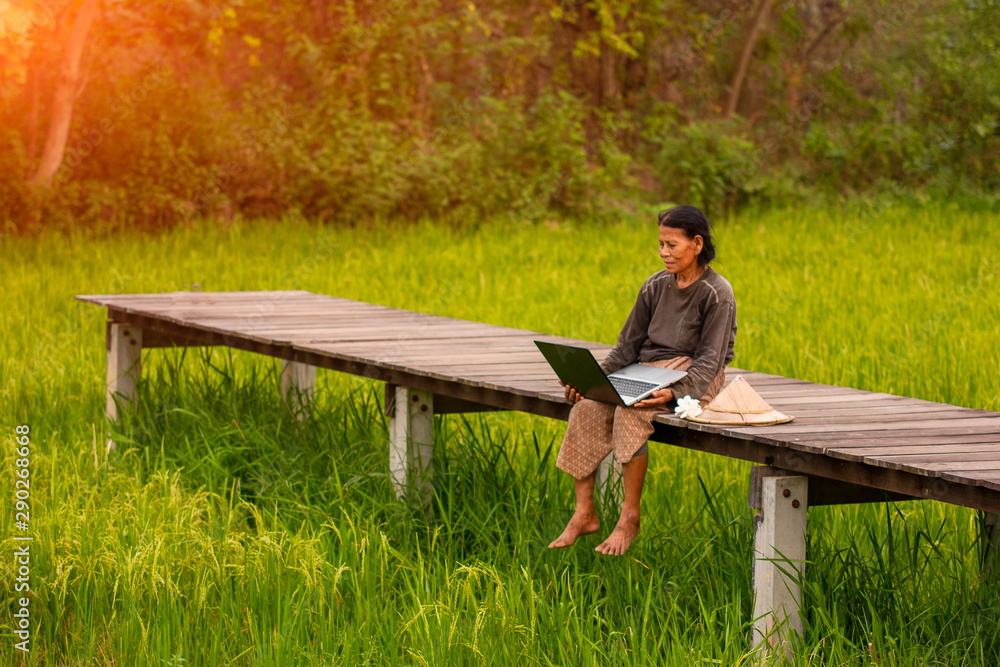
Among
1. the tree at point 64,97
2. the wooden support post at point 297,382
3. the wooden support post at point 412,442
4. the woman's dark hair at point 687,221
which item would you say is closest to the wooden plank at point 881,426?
the woman's dark hair at point 687,221

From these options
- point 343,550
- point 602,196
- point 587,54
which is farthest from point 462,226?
point 343,550

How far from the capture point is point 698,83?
22.9 metres

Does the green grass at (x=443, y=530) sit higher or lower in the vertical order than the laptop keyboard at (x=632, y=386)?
lower

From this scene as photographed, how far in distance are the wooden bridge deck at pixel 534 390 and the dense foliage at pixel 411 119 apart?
24.5ft

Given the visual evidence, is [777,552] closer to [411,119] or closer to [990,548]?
[990,548]

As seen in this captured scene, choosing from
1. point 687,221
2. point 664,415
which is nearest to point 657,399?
point 664,415

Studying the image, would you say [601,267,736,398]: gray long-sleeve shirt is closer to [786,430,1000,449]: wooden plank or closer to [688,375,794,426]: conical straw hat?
[688,375,794,426]: conical straw hat

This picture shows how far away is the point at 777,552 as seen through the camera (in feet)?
11.7

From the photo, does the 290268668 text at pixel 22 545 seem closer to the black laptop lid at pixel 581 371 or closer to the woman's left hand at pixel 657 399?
the black laptop lid at pixel 581 371

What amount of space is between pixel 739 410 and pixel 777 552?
462mm

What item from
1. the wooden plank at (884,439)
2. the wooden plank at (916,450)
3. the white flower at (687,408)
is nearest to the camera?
the wooden plank at (916,450)

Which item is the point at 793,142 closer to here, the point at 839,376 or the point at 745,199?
the point at 745,199

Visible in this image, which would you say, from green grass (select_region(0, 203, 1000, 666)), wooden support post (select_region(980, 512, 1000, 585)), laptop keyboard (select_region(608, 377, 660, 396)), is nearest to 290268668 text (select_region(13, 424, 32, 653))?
green grass (select_region(0, 203, 1000, 666))

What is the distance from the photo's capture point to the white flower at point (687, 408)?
3842 mm
